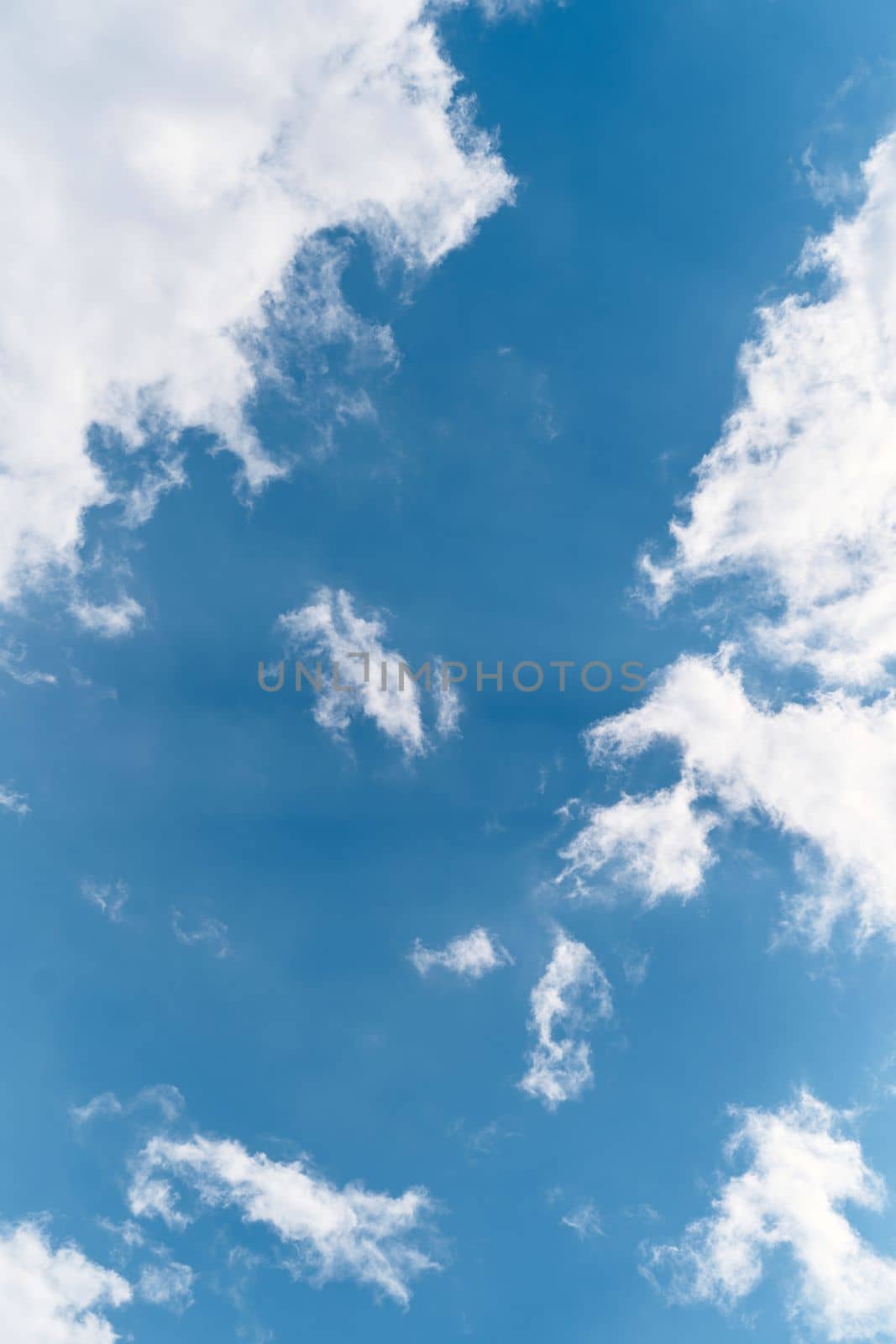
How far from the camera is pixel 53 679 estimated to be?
136125 millimetres

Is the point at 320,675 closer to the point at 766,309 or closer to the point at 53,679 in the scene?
the point at 53,679

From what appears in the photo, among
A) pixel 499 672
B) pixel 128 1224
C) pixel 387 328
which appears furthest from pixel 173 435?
pixel 128 1224

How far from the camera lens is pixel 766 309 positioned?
410 feet

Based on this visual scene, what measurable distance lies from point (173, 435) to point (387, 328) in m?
38.2

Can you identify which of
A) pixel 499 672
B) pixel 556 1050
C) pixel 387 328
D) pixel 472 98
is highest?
pixel 472 98

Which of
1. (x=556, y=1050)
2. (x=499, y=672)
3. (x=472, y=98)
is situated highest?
(x=472, y=98)

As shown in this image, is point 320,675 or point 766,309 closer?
point 766,309

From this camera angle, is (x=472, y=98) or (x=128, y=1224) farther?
(x=128, y=1224)

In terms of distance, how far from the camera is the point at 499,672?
133750 mm

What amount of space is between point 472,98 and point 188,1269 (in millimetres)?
189019

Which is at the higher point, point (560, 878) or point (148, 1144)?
point (560, 878)

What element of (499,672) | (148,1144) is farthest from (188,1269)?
(499,672)

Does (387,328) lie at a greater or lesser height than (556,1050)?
greater

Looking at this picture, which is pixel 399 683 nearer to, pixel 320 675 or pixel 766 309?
pixel 320 675
